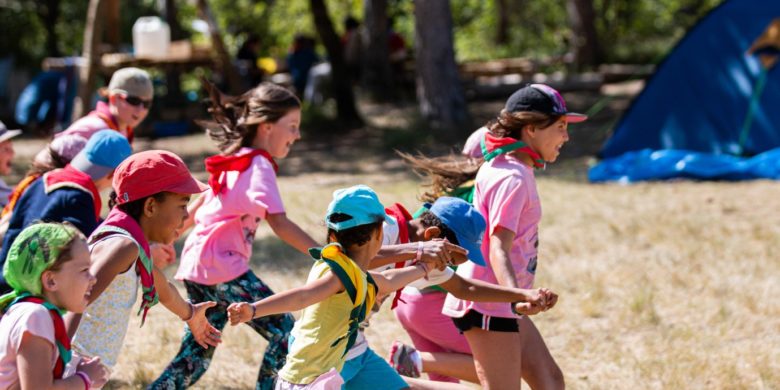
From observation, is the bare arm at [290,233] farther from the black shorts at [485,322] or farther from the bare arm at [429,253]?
the black shorts at [485,322]

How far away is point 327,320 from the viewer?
10.9 feet

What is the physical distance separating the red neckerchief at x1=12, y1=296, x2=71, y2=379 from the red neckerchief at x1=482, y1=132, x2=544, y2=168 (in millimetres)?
1945

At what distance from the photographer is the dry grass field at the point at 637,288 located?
5.32m

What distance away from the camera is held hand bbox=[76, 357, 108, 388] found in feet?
9.78

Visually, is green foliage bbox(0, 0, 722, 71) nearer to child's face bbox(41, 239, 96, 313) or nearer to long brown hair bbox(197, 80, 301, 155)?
long brown hair bbox(197, 80, 301, 155)

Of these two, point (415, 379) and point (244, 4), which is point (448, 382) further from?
point (244, 4)

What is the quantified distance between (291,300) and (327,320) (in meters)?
0.20

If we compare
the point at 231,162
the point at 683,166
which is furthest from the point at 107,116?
the point at 683,166

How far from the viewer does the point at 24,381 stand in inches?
107

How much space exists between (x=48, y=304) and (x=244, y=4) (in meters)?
31.0

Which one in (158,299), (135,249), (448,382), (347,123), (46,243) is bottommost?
(347,123)

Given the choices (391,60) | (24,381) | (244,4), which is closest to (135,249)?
(24,381)

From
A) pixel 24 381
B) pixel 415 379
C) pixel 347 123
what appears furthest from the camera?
pixel 347 123

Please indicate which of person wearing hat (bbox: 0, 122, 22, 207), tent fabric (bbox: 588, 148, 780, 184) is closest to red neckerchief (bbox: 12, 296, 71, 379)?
person wearing hat (bbox: 0, 122, 22, 207)
